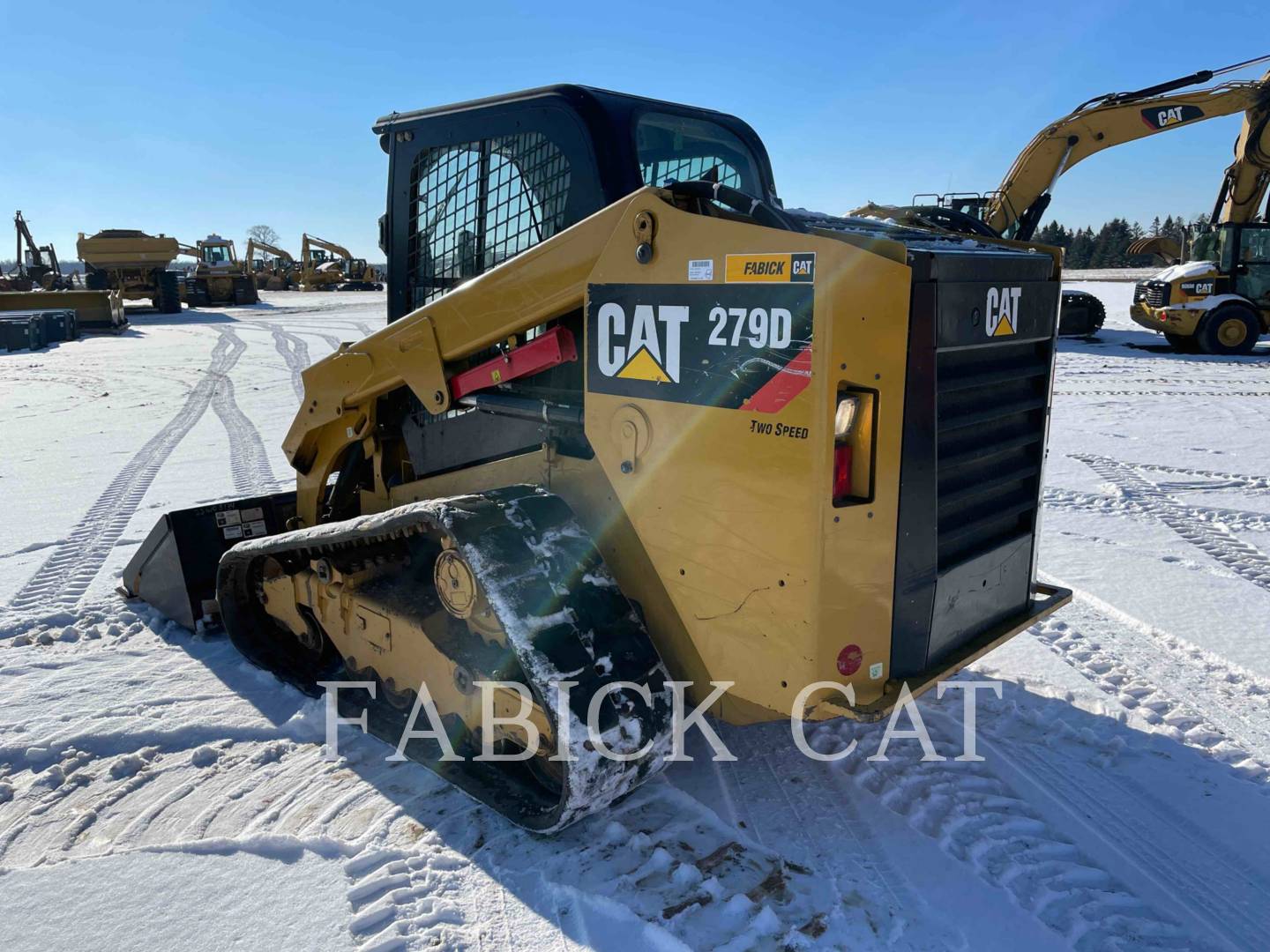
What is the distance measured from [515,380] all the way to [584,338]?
22.1 inches

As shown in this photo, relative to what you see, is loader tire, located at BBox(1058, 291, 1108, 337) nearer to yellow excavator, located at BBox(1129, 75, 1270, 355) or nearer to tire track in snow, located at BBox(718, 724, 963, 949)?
yellow excavator, located at BBox(1129, 75, 1270, 355)

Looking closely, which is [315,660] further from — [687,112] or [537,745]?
[687,112]

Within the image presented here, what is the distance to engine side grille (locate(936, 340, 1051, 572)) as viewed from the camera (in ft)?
8.88

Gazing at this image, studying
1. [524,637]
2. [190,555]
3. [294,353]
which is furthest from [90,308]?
[524,637]

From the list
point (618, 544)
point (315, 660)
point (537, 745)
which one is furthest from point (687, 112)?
point (315, 660)

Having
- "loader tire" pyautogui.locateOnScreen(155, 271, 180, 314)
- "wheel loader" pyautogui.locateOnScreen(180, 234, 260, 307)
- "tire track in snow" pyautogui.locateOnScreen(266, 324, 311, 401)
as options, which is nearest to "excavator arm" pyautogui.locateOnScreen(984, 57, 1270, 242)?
"tire track in snow" pyautogui.locateOnScreen(266, 324, 311, 401)

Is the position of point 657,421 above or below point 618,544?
above

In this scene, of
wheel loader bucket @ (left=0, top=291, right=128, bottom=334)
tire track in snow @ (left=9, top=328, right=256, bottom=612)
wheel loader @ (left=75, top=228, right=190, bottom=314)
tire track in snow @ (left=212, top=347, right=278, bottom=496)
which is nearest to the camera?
tire track in snow @ (left=9, top=328, right=256, bottom=612)

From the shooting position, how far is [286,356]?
636 inches

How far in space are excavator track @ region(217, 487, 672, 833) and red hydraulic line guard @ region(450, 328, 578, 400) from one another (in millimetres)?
429

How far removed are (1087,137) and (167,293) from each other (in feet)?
87.7

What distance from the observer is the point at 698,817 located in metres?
2.91

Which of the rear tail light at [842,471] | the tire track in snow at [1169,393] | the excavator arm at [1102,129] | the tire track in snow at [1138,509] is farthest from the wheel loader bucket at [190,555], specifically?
the excavator arm at [1102,129]

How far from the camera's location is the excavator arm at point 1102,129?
14180mm
